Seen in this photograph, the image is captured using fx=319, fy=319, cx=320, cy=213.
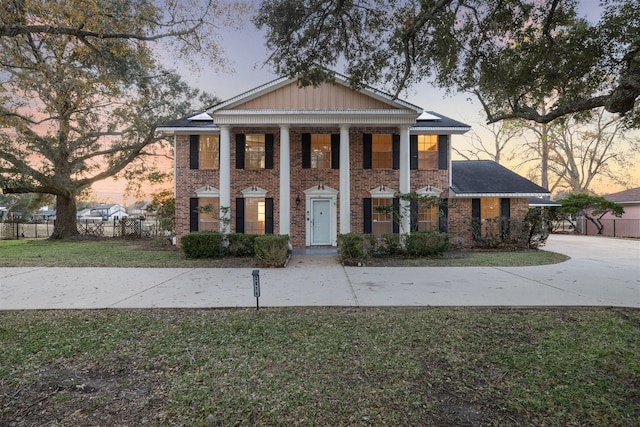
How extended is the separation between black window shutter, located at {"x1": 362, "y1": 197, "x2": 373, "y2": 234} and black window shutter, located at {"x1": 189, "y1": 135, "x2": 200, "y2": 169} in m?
7.56

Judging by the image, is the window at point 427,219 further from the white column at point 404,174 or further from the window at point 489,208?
the window at point 489,208

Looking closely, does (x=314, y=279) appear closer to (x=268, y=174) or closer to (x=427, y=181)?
(x=268, y=174)

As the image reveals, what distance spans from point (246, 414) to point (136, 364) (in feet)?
5.28

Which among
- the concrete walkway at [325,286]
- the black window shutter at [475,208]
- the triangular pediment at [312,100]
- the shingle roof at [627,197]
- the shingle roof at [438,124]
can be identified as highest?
the triangular pediment at [312,100]

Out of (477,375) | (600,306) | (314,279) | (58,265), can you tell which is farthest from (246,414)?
(58,265)

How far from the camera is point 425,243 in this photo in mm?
11156

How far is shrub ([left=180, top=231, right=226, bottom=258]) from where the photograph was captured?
1073 centimetres

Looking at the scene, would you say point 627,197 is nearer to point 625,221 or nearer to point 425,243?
point 625,221

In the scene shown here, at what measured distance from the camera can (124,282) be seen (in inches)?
287

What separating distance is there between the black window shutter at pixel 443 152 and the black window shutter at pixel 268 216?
7683 millimetres

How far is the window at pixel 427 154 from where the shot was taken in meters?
14.2

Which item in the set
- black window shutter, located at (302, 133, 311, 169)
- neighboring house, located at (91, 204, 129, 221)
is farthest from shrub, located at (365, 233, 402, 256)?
neighboring house, located at (91, 204, 129, 221)

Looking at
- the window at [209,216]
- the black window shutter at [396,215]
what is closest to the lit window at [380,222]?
the black window shutter at [396,215]

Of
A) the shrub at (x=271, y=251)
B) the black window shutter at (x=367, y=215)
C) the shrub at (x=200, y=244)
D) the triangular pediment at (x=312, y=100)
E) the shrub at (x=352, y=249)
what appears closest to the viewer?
the shrub at (x=271, y=251)
